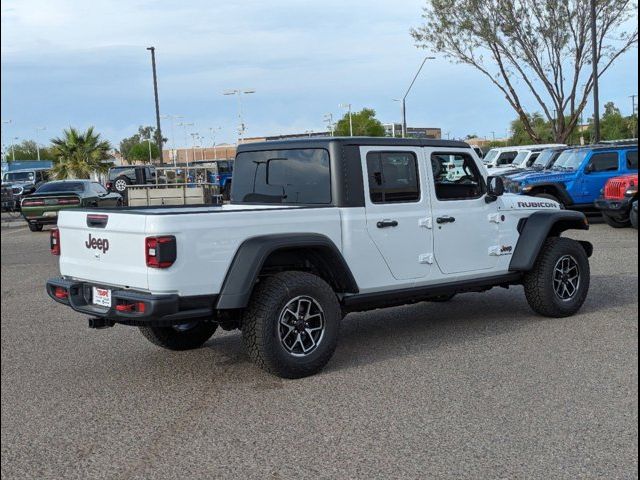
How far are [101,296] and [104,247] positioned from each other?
348 millimetres

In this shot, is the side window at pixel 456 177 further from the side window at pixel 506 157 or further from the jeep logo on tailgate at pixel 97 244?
the side window at pixel 506 157

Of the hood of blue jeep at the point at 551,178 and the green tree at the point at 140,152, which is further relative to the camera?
the green tree at the point at 140,152

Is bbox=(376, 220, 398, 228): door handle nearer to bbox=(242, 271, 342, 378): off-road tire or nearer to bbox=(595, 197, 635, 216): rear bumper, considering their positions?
bbox=(242, 271, 342, 378): off-road tire

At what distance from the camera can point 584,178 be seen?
17.6m

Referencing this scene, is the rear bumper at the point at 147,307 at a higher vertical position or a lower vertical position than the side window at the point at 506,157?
lower

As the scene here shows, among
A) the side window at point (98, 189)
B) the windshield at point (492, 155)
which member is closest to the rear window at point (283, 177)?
the side window at point (98, 189)

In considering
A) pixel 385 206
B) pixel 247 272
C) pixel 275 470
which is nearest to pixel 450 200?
pixel 385 206

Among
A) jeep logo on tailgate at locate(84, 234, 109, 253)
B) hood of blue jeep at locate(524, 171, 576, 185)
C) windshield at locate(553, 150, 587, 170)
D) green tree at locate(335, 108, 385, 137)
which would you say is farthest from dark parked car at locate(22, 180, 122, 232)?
green tree at locate(335, 108, 385, 137)

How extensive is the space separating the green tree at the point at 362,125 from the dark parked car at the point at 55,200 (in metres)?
38.0

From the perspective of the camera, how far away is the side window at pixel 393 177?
655 cm

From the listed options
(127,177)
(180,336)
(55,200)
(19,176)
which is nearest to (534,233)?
(180,336)

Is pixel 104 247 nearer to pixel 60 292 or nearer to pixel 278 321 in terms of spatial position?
pixel 60 292

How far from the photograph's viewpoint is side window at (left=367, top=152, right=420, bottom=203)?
258 inches

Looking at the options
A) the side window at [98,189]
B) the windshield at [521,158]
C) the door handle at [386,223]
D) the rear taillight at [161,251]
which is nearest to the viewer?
the rear taillight at [161,251]
